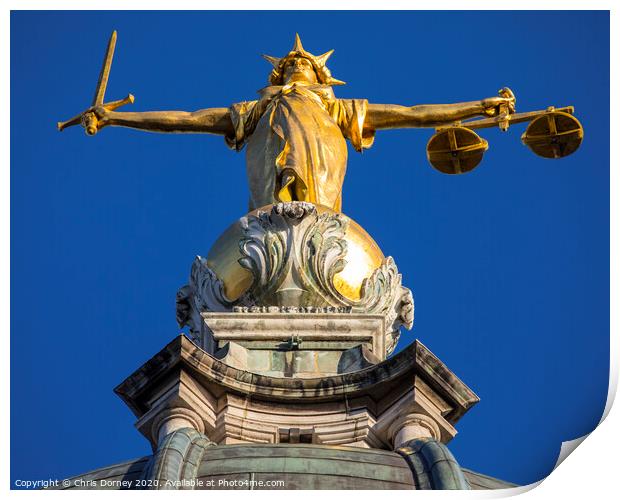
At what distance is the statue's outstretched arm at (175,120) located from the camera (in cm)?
4306

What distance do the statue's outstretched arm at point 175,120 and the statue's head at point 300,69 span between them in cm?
138

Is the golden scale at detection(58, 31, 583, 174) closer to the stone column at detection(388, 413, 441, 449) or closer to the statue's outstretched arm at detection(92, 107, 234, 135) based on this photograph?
the statue's outstretched arm at detection(92, 107, 234, 135)

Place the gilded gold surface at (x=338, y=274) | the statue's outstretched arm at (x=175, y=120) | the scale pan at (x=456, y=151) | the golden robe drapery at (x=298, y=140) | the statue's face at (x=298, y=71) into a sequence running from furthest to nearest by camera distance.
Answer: the statue's face at (x=298, y=71) → the statue's outstretched arm at (x=175, y=120) → the golden robe drapery at (x=298, y=140) → the scale pan at (x=456, y=151) → the gilded gold surface at (x=338, y=274)

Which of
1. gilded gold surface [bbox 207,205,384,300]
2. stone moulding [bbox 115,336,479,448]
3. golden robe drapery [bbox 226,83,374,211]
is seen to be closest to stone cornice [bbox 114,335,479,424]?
stone moulding [bbox 115,336,479,448]

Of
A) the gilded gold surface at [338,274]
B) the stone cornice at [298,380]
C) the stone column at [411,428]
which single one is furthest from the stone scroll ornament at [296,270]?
the stone column at [411,428]

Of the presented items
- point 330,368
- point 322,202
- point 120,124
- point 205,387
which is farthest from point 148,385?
point 120,124

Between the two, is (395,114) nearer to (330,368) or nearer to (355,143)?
(355,143)

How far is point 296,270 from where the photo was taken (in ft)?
126

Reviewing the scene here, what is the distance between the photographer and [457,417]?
36.1 metres

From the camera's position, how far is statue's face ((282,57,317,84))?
1722 inches

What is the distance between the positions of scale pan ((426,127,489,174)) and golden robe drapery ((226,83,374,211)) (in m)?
1.76

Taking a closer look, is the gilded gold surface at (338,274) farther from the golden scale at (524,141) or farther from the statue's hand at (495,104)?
the statue's hand at (495,104)

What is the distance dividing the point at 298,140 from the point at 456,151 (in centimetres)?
263

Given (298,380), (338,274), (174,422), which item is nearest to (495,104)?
(338,274)
